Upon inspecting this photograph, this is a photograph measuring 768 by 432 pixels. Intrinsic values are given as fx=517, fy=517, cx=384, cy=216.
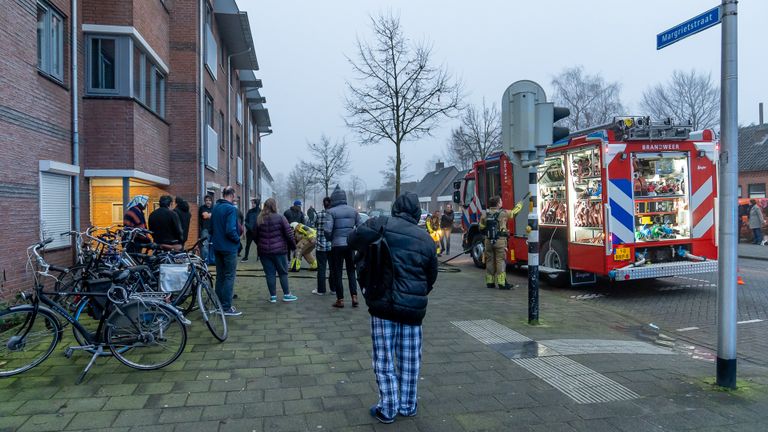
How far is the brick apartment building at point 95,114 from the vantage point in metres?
7.38

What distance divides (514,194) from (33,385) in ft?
30.7

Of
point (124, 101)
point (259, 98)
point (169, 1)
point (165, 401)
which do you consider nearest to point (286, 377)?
point (165, 401)

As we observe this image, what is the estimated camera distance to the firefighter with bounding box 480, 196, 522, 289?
9.74 m

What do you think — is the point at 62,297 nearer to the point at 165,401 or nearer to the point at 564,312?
the point at 165,401

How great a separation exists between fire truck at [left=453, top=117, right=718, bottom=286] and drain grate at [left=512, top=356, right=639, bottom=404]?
166 inches

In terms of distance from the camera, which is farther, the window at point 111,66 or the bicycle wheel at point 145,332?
the window at point 111,66

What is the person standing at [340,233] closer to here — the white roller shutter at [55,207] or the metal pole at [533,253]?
the metal pole at [533,253]

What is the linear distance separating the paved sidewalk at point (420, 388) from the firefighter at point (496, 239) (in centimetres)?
329

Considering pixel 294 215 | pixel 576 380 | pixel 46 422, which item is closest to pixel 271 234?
pixel 46 422

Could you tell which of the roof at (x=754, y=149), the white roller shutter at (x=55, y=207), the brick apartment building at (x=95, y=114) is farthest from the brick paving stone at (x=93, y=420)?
the roof at (x=754, y=149)

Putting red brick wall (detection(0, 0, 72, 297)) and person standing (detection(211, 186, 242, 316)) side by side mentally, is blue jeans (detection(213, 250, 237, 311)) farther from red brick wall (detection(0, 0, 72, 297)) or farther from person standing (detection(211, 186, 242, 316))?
red brick wall (detection(0, 0, 72, 297))

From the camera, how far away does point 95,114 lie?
9.86 metres

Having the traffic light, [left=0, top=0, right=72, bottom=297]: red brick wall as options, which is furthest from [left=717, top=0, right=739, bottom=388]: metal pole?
[left=0, top=0, right=72, bottom=297]: red brick wall

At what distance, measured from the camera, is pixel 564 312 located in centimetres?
769
